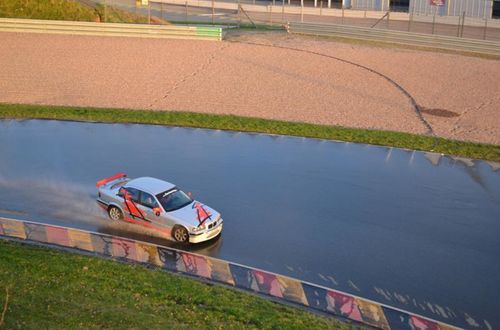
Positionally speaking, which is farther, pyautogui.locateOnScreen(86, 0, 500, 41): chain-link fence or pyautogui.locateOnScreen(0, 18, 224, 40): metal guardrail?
pyautogui.locateOnScreen(86, 0, 500, 41): chain-link fence

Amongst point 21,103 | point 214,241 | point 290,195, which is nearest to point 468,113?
point 290,195

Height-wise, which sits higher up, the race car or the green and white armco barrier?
the race car

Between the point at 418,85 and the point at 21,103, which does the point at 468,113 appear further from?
the point at 21,103

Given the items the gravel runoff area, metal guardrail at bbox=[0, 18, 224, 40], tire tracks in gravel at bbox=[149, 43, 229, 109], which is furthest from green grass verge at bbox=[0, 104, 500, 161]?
metal guardrail at bbox=[0, 18, 224, 40]

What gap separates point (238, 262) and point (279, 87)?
18847 millimetres

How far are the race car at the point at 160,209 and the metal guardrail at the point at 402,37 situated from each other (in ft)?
106

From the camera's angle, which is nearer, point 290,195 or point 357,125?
point 290,195

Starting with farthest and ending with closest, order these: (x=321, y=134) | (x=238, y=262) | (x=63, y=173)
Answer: (x=321, y=134), (x=63, y=173), (x=238, y=262)

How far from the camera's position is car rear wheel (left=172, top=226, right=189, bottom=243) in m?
16.6

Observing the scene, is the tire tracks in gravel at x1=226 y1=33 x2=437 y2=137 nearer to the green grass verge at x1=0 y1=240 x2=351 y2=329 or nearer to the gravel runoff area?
the gravel runoff area

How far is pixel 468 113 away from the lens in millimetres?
29781

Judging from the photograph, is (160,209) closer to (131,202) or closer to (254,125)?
(131,202)

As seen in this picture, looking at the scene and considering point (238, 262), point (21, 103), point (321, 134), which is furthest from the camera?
point (21, 103)

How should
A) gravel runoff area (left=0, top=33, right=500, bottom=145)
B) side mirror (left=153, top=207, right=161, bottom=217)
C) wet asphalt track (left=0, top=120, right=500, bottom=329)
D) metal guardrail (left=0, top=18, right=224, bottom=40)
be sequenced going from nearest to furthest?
wet asphalt track (left=0, top=120, right=500, bottom=329), side mirror (left=153, top=207, right=161, bottom=217), gravel runoff area (left=0, top=33, right=500, bottom=145), metal guardrail (left=0, top=18, right=224, bottom=40)
